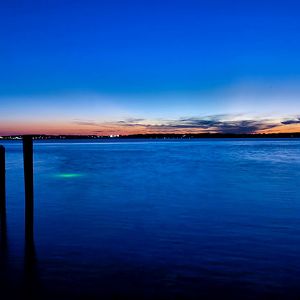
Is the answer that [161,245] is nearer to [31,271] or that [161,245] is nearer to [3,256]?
[31,271]

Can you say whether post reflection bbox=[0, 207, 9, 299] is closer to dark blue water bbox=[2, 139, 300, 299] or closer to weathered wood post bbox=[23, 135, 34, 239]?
dark blue water bbox=[2, 139, 300, 299]

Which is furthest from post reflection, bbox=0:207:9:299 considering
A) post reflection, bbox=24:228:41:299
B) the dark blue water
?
post reflection, bbox=24:228:41:299

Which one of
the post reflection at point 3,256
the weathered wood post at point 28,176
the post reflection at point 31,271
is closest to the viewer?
the post reflection at point 31,271

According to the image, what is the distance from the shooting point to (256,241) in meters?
9.59

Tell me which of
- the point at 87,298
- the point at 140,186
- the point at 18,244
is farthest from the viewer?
the point at 140,186

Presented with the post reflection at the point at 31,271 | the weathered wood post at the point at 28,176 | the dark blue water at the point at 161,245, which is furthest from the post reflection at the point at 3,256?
the weathered wood post at the point at 28,176

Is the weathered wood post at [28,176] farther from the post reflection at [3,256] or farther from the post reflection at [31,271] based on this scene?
the post reflection at [3,256]

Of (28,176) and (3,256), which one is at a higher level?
(28,176)

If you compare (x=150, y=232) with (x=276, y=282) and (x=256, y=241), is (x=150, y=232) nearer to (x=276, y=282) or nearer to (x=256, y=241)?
(x=256, y=241)

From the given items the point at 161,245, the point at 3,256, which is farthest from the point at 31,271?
the point at 161,245

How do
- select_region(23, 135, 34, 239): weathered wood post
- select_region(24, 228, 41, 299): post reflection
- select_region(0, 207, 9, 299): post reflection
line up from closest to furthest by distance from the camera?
1. select_region(24, 228, 41, 299): post reflection
2. select_region(0, 207, 9, 299): post reflection
3. select_region(23, 135, 34, 239): weathered wood post

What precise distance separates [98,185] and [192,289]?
16.4m

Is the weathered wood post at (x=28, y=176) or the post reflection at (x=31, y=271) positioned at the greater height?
the weathered wood post at (x=28, y=176)

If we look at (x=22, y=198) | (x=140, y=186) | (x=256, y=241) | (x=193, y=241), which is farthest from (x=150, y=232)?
(x=140, y=186)
